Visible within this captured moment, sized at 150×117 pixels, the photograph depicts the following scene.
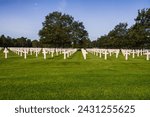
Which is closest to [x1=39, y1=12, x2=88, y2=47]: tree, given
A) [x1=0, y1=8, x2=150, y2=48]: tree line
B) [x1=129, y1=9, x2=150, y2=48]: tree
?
[x1=0, y1=8, x2=150, y2=48]: tree line

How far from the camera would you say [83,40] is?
4995 inches

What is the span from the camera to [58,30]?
98812 millimetres

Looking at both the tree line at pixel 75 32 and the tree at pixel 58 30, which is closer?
the tree line at pixel 75 32

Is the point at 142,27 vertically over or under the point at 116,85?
over

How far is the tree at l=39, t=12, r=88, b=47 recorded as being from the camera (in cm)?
10056

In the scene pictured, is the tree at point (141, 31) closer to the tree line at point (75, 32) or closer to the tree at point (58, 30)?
the tree line at point (75, 32)

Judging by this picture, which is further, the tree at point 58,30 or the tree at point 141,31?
the tree at point 58,30

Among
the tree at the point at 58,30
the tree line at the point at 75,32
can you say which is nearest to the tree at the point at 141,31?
the tree line at the point at 75,32

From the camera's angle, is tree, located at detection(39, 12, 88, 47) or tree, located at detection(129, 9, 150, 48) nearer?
tree, located at detection(129, 9, 150, 48)

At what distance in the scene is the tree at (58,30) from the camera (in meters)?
101

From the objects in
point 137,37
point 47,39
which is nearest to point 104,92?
point 137,37

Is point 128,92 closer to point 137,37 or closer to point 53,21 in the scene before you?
point 137,37

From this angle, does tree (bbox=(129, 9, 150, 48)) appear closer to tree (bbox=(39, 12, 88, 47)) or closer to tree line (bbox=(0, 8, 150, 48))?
tree line (bbox=(0, 8, 150, 48))

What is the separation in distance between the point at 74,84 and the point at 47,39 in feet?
291
